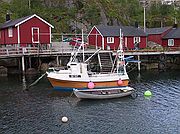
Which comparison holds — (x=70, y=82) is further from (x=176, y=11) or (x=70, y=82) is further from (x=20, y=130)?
(x=176, y=11)

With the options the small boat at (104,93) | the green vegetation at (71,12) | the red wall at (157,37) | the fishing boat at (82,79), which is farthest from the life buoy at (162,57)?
the small boat at (104,93)

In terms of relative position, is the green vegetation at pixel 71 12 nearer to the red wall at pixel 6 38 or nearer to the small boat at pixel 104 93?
the red wall at pixel 6 38

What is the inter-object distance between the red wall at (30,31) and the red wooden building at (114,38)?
10.3 m

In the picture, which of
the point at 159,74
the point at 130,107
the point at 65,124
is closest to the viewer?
the point at 65,124

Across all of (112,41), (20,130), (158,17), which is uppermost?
(158,17)

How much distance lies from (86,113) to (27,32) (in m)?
27.2

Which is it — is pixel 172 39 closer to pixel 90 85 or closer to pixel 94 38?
pixel 94 38

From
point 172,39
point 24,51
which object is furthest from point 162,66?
point 24,51

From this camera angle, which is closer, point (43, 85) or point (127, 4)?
point (43, 85)

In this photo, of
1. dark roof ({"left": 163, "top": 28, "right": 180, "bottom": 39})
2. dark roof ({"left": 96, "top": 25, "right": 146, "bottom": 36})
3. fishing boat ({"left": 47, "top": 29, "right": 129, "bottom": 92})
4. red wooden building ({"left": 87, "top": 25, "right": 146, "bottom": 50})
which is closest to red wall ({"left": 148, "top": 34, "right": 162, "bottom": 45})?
dark roof ({"left": 163, "top": 28, "right": 180, "bottom": 39})

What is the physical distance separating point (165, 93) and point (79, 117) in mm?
14101

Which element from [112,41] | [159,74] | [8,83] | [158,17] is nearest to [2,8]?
[112,41]

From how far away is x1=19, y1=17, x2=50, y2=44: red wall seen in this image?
53594 mm

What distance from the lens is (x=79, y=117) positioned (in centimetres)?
2912
